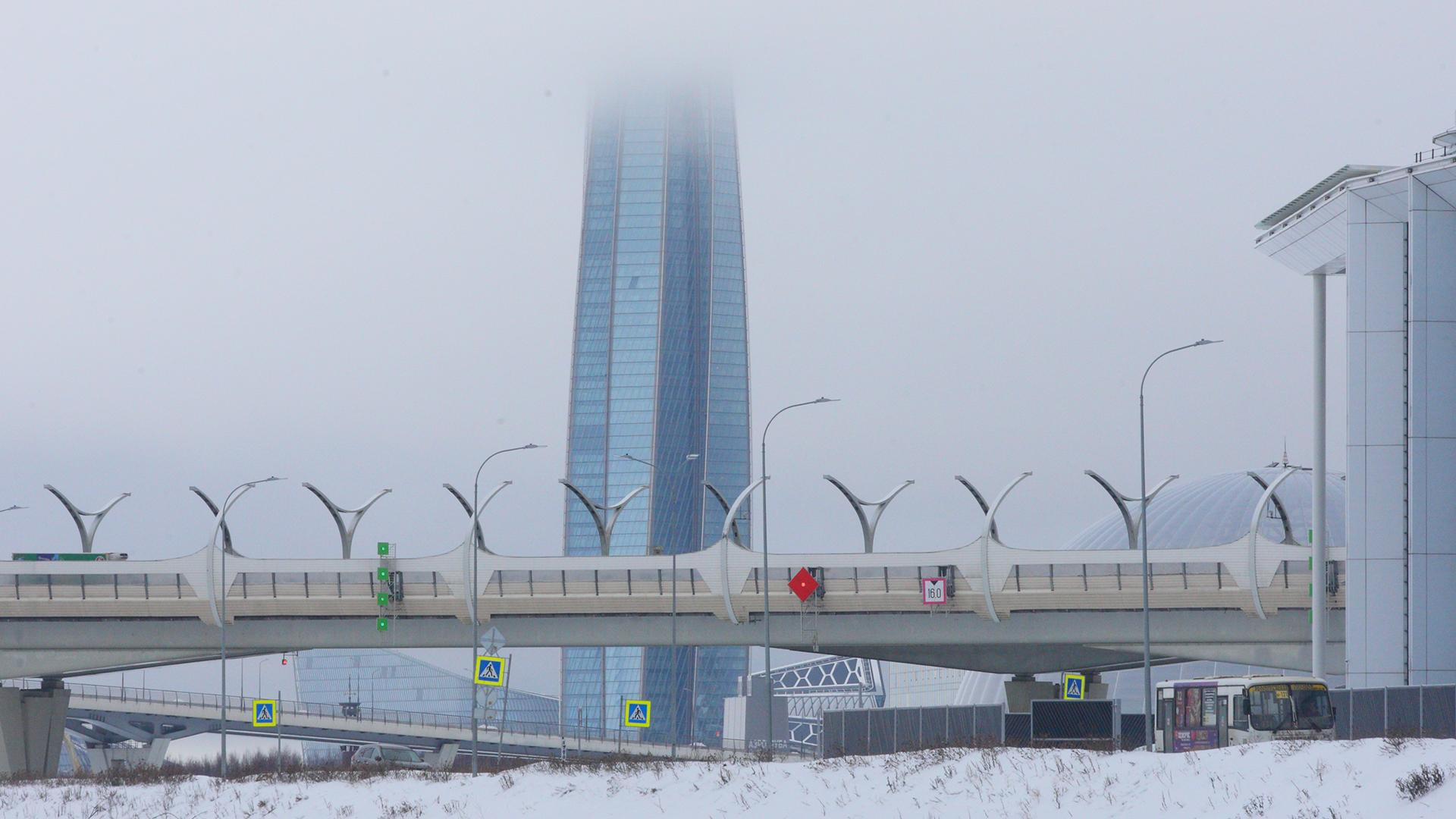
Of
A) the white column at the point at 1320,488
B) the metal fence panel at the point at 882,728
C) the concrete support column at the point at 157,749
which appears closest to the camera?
A: the metal fence panel at the point at 882,728

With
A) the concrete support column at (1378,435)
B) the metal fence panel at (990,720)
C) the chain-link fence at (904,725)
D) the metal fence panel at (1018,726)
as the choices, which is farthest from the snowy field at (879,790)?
the concrete support column at (1378,435)

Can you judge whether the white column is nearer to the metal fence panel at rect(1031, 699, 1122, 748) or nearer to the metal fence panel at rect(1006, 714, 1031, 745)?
the metal fence panel at rect(1031, 699, 1122, 748)

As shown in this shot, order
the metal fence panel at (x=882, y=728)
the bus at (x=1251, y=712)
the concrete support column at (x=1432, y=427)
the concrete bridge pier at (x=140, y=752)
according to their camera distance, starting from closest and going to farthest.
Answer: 1. the bus at (x=1251, y=712)
2. the metal fence panel at (x=882, y=728)
3. the concrete support column at (x=1432, y=427)
4. the concrete bridge pier at (x=140, y=752)

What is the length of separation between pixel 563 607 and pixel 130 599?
17.9 m

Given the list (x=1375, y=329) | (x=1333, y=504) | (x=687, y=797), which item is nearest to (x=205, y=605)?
(x=687, y=797)

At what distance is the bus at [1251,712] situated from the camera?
40.5 meters

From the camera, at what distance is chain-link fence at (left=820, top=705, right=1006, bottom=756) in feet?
151

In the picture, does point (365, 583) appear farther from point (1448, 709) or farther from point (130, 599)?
point (1448, 709)

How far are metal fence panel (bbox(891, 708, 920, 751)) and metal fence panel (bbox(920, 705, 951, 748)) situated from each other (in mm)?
130

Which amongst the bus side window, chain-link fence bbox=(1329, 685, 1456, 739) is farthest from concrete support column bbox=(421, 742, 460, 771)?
the bus side window

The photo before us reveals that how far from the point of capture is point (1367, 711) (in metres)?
43.4

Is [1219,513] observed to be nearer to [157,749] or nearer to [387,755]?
[387,755]

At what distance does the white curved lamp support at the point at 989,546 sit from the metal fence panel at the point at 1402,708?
81.7ft

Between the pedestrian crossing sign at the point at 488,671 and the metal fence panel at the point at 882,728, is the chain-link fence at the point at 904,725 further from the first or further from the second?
the pedestrian crossing sign at the point at 488,671
